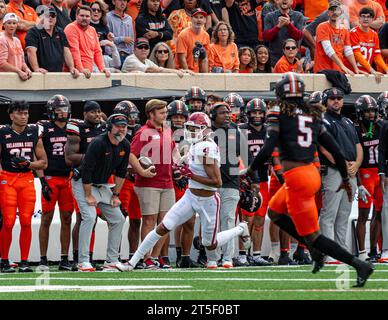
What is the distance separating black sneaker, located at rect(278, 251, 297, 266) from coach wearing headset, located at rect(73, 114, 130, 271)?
2072 mm

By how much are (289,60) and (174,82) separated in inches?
86.4

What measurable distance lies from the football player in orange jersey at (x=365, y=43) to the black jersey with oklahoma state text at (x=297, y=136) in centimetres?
818

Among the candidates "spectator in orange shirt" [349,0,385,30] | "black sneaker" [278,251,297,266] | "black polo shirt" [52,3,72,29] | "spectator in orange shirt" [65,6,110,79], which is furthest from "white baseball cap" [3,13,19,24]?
"spectator in orange shirt" [349,0,385,30]

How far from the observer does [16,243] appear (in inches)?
537

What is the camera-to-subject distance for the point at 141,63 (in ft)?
53.4

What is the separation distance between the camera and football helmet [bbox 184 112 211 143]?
12.1 meters

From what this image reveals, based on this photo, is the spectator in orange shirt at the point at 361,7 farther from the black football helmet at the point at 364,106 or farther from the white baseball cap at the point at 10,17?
the white baseball cap at the point at 10,17

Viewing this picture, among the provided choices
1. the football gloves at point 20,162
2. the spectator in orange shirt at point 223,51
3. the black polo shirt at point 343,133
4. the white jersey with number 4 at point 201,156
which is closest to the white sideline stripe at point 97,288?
the white jersey with number 4 at point 201,156

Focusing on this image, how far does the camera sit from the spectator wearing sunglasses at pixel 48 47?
15.2m

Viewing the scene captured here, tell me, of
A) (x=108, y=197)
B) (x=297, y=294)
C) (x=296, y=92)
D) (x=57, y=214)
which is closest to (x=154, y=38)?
(x=57, y=214)

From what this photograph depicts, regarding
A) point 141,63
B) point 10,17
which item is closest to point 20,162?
point 10,17

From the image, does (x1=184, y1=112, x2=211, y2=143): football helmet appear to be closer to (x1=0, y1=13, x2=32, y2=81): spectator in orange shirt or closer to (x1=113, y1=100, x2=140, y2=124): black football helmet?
(x1=113, y1=100, x2=140, y2=124): black football helmet

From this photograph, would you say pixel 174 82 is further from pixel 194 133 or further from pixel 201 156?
pixel 201 156

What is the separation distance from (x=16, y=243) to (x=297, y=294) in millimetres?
5526
